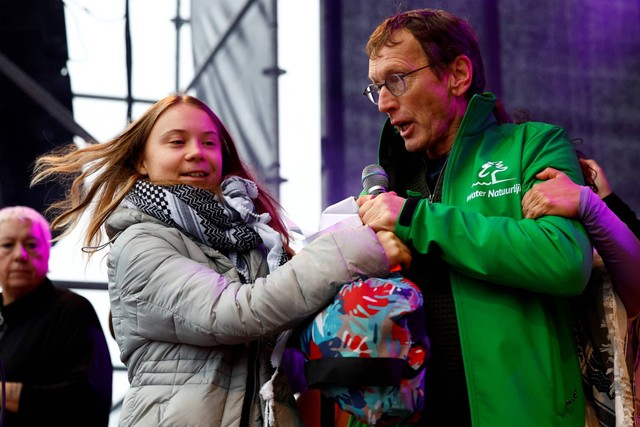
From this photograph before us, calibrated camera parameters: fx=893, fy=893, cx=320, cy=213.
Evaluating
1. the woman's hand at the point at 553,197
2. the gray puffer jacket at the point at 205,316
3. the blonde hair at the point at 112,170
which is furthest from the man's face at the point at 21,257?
the woman's hand at the point at 553,197

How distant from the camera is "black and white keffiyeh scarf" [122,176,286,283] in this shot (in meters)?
1.82

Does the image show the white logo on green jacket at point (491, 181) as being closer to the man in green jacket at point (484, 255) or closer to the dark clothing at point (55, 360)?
the man in green jacket at point (484, 255)

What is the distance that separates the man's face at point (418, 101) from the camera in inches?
80.7

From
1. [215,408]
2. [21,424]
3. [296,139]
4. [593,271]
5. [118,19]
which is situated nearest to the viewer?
[215,408]

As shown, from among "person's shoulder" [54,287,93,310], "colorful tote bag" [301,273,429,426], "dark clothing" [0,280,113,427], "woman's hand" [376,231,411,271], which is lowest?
"dark clothing" [0,280,113,427]

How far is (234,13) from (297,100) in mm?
657

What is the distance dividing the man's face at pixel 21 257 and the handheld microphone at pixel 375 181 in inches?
74.7

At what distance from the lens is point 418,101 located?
6.72ft

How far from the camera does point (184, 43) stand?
4254 mm

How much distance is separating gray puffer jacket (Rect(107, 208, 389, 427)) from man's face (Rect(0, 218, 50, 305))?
177cm

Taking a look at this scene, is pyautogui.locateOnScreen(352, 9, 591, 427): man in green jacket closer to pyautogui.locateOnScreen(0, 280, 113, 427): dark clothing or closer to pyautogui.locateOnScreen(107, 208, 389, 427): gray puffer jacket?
pyautogui.locateOnScreen(107, 208, 389, 427): gray puffer jacket

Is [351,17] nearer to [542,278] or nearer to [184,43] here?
[184,43]

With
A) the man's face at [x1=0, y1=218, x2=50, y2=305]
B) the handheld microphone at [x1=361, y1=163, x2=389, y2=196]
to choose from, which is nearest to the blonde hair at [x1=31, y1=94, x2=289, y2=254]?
the handheld microphone at [x1=361, y1=163, x2=389, y2=196]

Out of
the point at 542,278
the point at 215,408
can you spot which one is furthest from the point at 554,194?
the point at 215,408
